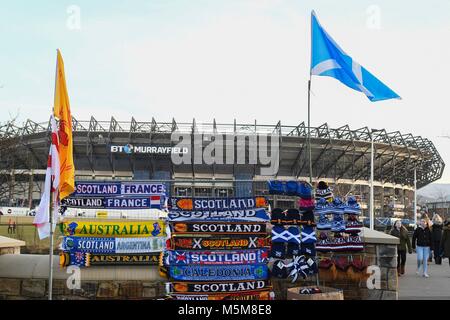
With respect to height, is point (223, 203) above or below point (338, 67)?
below

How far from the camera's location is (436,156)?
7006 cm

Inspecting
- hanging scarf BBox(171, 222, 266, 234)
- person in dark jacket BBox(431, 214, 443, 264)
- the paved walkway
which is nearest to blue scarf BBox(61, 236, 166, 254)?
hanging scarf BBox(171, 222, 266, 234)

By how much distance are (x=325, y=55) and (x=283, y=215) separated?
288 cm

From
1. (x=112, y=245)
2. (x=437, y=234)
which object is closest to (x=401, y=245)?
(x=437, y=234)

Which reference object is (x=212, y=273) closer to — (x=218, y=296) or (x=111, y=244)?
(x=218, y=296)

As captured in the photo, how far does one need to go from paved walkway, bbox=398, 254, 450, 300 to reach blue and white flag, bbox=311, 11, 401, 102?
4005mm

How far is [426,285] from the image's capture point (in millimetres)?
10430

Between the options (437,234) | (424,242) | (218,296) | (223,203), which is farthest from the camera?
(437,234)

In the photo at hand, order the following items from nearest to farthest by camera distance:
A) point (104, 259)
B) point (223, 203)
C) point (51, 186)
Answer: point (51, 186) → point (223, 203) → point (104, 259)

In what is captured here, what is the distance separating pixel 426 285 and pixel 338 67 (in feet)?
19.7

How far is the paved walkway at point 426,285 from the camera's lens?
349 inches

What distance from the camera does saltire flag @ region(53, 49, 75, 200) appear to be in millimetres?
6461

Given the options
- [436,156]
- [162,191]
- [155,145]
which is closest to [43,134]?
[155,145]
